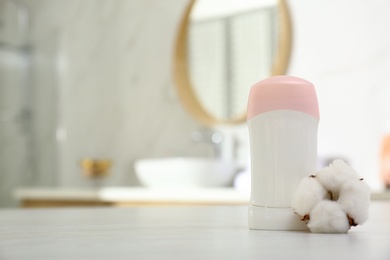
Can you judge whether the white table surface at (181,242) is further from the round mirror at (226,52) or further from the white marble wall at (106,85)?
the white marble wall at (106,85)

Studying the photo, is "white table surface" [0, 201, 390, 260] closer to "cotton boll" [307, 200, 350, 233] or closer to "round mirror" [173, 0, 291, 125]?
"cotton boll" [307, 200, 350, 233]

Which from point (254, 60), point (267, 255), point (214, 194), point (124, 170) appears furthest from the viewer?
point (124, 170)

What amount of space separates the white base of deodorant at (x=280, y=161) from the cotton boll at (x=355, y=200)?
60 millimetres

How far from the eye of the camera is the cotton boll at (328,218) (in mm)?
666

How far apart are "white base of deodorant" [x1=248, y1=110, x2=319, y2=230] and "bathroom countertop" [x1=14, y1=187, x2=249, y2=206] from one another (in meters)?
1.39

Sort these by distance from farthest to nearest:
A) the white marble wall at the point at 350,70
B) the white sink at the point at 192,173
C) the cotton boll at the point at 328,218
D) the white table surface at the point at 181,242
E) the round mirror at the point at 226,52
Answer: the round mirror at the point at 226,52
the white sink at the point at 192,173
the white marble wall at the point at 350,70
the cotton boll at the point at 328,218
the white table surface at the point at 181,242

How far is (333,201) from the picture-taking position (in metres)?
0.69

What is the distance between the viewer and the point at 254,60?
289 cm

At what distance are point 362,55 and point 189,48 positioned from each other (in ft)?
3.13

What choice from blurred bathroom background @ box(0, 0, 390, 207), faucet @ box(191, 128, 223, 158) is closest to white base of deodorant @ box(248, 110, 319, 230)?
blurred bathroom background @ box(0, 0, 390, 207)

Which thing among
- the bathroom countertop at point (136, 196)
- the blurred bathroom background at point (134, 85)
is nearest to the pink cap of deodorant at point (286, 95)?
the bathroom countertop at point (136, 196)

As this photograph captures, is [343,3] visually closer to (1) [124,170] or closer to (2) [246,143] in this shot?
(2) [246,143]

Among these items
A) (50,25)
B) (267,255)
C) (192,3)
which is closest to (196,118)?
(192,3)

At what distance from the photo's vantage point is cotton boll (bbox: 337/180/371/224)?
672mm
